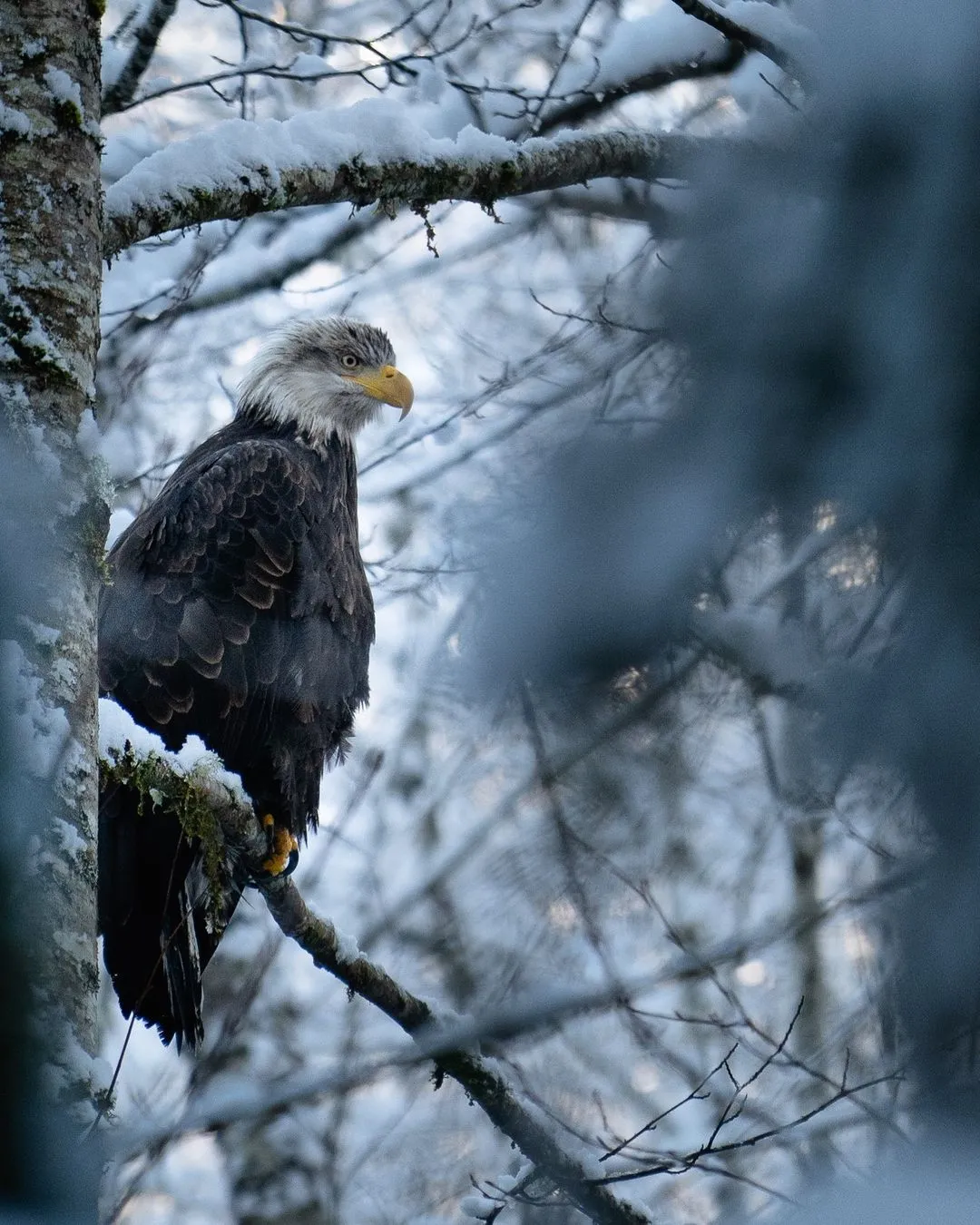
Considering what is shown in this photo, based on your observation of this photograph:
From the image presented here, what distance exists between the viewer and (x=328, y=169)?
2564mm

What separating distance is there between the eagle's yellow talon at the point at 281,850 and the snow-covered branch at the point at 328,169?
1359mm

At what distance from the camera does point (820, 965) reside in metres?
0.93

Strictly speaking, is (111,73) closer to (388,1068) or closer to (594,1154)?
(388,1068)

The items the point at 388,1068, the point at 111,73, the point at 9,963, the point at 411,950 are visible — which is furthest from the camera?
the point at 111,73

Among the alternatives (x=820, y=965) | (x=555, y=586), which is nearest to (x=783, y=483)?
(x=555, y=586)

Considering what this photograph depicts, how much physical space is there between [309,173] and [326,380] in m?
2.03

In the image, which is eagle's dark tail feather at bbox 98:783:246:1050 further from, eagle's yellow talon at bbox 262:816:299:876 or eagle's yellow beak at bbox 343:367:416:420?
eagle's yellow beak at bbox 343:367:416:420

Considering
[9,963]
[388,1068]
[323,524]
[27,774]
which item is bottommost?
[9,963]

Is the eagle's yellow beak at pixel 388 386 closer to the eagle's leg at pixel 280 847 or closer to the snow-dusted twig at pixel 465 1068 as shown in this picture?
the eagle's leg at pixel 280 847

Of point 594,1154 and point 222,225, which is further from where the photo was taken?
point 222,225

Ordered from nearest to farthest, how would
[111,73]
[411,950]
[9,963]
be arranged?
[9,963]
[411,950]
[111,73]

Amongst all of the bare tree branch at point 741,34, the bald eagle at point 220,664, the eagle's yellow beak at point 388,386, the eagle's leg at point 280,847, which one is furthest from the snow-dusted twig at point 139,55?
the bare tree branch at point 741,34

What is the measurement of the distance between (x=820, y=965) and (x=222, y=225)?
13.2ft

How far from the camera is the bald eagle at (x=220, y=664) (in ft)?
11.0
